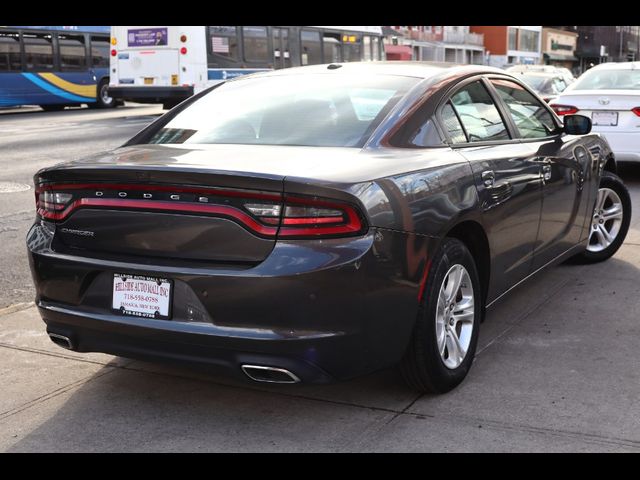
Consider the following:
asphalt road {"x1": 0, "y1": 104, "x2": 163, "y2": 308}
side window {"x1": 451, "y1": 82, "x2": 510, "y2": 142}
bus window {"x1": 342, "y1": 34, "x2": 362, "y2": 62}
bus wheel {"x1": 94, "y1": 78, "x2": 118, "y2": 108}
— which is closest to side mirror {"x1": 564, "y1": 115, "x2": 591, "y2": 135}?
side window {"x1": 451, "y1": 82, "x2": 510, "y2": 142}

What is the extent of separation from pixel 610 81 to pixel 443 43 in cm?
6094

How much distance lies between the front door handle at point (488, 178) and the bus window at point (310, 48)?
20.7 meters

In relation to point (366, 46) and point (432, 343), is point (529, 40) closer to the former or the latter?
point (366, 46)

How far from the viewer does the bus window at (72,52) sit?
25.6 metres

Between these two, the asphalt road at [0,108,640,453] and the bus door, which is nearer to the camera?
the asphalt road at [0,108,640,453]

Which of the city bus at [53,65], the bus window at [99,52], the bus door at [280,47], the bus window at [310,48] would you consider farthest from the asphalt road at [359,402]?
the bus window at [99,52]

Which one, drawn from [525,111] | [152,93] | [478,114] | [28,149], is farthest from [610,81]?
[152,93]

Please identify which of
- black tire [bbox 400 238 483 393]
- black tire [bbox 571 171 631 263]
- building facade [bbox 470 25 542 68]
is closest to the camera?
black tire [bbox 400 238 483 393]

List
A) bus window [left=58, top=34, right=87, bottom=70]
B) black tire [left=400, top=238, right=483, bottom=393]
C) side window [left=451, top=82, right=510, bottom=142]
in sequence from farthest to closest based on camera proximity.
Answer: bus window [left=58, top=34, right=87, bottom=70], side window [left=451, top=82, right=510, bottom=142], black tire [left=400, top=238, right=483, bottom=393]

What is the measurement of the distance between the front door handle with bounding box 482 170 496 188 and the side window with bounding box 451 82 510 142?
8.6 inches

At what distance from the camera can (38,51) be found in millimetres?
24750

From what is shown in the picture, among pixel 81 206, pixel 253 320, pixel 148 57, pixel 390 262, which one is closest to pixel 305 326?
pixel 253 320

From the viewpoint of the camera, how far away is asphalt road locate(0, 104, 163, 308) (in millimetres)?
6779

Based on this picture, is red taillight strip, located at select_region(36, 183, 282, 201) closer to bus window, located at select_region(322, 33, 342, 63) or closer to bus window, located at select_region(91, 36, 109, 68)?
bus window, located at select_region(322, 33, 342, 63)
